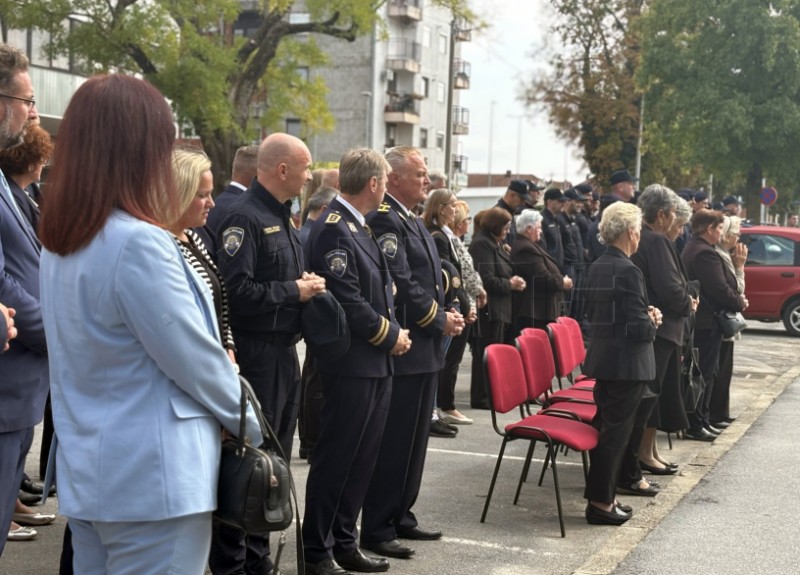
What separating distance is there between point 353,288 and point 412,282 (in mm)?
646

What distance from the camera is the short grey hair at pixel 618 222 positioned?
272 inches

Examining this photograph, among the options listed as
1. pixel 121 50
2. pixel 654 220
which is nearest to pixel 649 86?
pixel 121 50

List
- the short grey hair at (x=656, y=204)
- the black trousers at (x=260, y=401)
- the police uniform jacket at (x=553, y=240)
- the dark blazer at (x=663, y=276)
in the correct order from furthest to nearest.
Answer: the police uniform jacket at (x=553, y=240), the short grey hair at (x=656, y=204), the dark blazer at (x=663, y=276), the black trousers at (x=260, y=401)

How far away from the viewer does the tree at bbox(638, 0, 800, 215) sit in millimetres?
33594

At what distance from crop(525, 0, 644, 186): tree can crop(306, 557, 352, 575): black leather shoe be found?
37.3 m

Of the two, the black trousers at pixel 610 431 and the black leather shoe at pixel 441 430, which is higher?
the black trousers at pixel 610 431

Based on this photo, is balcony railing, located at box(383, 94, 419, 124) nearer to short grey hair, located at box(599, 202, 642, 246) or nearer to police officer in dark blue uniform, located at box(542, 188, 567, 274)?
police officer in dark blue uniform, located at box(542, 188, 567, 274)

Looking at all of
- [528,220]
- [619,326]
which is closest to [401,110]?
[528,220]

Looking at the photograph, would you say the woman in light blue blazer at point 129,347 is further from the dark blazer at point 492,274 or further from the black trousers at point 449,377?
the dark blazer at point 492,274

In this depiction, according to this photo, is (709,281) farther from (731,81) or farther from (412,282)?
(731,81)

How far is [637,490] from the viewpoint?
7.49m

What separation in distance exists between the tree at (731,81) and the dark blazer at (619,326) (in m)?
28.4

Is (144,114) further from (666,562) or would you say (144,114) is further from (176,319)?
(666,562)

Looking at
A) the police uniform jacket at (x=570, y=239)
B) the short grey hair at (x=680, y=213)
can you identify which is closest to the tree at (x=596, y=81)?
the police uniform jacket at (x=570, y=239)
